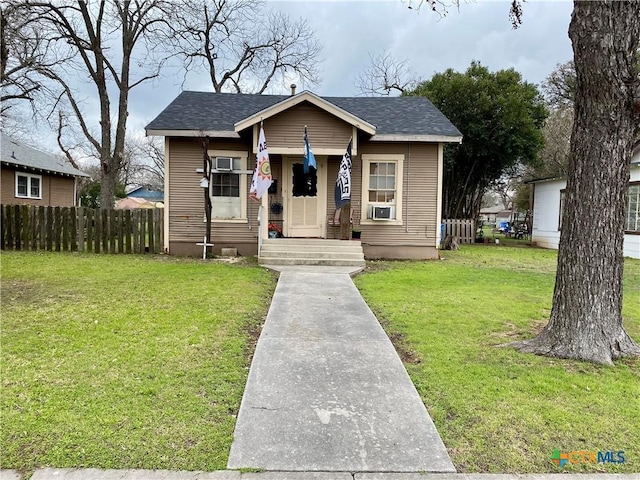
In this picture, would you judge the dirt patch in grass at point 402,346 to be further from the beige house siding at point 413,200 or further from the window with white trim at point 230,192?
the window with white trim at point 230,192

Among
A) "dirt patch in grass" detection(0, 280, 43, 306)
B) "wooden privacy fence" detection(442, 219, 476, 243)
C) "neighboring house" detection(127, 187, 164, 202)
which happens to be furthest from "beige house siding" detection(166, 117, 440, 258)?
"neighboring house" detection(127, 187, 164, 202)

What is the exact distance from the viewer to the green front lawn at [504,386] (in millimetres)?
2514

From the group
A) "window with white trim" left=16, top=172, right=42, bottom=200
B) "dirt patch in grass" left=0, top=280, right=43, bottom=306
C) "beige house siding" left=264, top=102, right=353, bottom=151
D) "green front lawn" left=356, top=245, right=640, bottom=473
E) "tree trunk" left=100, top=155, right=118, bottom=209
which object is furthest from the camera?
"window with white trim" left=16, top=172, right=42, bottom=200

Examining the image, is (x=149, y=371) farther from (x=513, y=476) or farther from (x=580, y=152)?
(x=580, y=152)

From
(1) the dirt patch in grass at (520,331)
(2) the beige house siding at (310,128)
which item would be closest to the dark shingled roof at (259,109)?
(2) the beige house siding at (310,128)

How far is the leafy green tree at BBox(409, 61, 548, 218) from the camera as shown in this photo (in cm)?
1814

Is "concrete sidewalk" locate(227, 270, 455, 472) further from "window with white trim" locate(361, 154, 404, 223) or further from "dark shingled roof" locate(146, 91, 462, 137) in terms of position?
"dark shingled roof" locate(146, 91, 462, 137)

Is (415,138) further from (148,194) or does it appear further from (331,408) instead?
(148,194)

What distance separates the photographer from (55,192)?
951 inches

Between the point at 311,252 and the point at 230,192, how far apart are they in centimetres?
317

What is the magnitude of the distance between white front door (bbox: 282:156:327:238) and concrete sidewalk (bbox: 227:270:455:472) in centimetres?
678

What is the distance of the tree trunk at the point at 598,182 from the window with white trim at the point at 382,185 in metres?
7.49

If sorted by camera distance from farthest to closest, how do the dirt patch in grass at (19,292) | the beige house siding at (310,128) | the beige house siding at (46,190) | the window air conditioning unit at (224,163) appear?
the beige house siding at (46,190)
the window air conditioning unit at (224,163)
the beige house siding at (310,128)
the dirt patch in grass at (19,292)

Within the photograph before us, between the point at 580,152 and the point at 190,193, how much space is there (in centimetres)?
963
